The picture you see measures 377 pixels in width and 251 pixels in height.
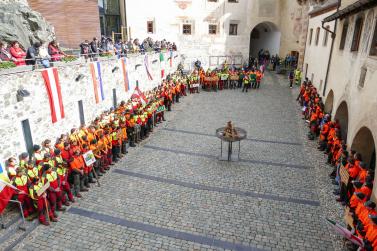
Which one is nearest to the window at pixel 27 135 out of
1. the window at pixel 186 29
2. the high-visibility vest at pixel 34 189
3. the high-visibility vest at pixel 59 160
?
the high-visibility vest at pixel 59 160

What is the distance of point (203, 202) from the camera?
912 cm

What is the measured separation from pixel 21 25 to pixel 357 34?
1775cm

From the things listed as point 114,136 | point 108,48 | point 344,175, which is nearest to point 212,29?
point 108,48

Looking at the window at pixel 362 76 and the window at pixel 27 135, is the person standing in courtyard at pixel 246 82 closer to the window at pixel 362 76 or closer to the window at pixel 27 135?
the window at pixel 362 76

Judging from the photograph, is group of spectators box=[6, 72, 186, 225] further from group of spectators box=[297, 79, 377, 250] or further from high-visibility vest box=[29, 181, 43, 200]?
group of spectators box=[297, 79, 377, 250]

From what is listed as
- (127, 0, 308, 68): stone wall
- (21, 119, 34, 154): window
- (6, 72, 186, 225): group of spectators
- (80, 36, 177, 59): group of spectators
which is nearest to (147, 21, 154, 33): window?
(127, 0, 308, 68): stone wall

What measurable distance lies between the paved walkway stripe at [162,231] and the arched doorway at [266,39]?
104 ft

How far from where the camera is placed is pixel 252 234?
771cm

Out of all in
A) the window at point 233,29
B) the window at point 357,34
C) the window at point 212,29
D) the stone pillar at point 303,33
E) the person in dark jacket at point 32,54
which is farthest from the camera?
the window at point 233,29

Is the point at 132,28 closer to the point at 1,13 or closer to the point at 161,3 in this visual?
the point at 161,3

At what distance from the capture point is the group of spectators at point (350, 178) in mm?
6461

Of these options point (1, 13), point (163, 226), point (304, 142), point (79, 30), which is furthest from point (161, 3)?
point (163, 226)

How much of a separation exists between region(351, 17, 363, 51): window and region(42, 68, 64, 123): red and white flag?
39.0ft

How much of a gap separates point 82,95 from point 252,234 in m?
9.68
